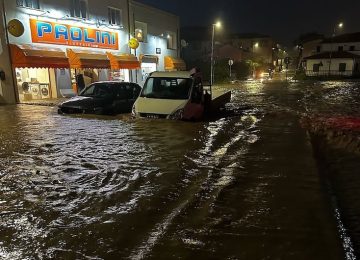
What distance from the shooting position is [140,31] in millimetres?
28859

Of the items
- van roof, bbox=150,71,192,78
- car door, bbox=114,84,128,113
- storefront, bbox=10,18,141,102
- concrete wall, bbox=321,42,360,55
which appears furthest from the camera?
concrete wall, bbox=321,42,360,55

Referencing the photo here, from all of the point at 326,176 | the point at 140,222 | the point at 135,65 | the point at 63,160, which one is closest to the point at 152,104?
the point at 63,160

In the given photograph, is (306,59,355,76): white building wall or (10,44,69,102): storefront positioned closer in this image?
(10,44,69,102): storefront

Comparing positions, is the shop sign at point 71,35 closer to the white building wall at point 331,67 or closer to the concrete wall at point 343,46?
the white building wall at point 331,67

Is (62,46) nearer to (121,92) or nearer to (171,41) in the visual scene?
(121,92)

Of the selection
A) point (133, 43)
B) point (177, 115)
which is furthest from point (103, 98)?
point (133, 43)

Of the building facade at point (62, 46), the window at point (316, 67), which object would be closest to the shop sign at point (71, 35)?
the building facade at point (62, 46)

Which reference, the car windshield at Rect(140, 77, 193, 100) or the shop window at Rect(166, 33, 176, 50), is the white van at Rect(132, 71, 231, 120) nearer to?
the car windshield at Rect(140, 77, 193, 100)

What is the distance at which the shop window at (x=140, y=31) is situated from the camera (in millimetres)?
28625

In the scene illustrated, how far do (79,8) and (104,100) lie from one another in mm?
12312

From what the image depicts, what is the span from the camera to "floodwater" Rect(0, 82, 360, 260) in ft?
13.0

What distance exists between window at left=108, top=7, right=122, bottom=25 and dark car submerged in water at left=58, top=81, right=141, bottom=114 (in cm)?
1324

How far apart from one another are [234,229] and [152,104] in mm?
8065

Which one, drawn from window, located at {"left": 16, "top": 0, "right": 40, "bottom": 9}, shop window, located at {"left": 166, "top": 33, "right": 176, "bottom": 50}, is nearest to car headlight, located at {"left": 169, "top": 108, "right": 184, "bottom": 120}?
window, located at {"left": 16, "top": 0, "right": 40, "bottom": 9}
